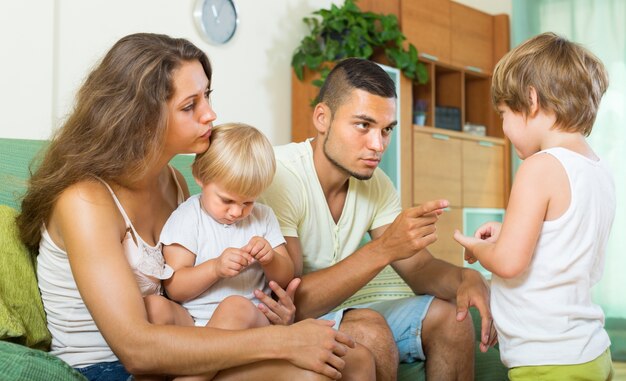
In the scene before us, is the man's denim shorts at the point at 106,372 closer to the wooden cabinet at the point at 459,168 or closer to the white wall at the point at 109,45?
the white wall at the point at 109,45

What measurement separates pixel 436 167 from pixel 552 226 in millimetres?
3969

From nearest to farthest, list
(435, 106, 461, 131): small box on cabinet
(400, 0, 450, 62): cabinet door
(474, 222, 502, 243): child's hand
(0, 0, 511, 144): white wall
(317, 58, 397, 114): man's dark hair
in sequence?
(474, 222, 502, 243): child's hand, (317, 58, 397, 114): man's dark hair, (0, 0, 511, 144): white wall, (400, 0, 450, 62): cabinet door, (435, 106, 461, 131): small box on cabinet

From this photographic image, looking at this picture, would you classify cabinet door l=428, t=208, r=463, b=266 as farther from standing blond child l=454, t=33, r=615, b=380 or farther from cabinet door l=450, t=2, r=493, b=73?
standing blond child l=454, t=33, r=615, b=380

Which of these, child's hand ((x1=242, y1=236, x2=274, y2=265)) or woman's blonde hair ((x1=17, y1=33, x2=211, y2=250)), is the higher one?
woman's blonde hair ((x1=17, y1=33, x2=211, y2=250))

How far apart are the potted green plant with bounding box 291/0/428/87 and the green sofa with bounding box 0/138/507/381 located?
2.56 metres

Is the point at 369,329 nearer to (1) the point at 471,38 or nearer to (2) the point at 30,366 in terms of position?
(2) the point at 30,366

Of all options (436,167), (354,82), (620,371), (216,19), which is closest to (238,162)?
(354,82)

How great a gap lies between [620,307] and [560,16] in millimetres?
2191

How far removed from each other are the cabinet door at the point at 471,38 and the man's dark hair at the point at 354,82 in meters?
3.61

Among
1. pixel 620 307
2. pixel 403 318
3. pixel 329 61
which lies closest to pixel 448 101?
pixel 329 61

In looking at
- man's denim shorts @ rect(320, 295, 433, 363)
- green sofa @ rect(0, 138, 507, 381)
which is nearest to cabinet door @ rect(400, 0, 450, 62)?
green sofa @ rect(0, 138, 507, 381)

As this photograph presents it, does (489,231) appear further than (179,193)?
No

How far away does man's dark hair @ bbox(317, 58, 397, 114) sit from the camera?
2180mm

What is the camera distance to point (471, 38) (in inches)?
233
